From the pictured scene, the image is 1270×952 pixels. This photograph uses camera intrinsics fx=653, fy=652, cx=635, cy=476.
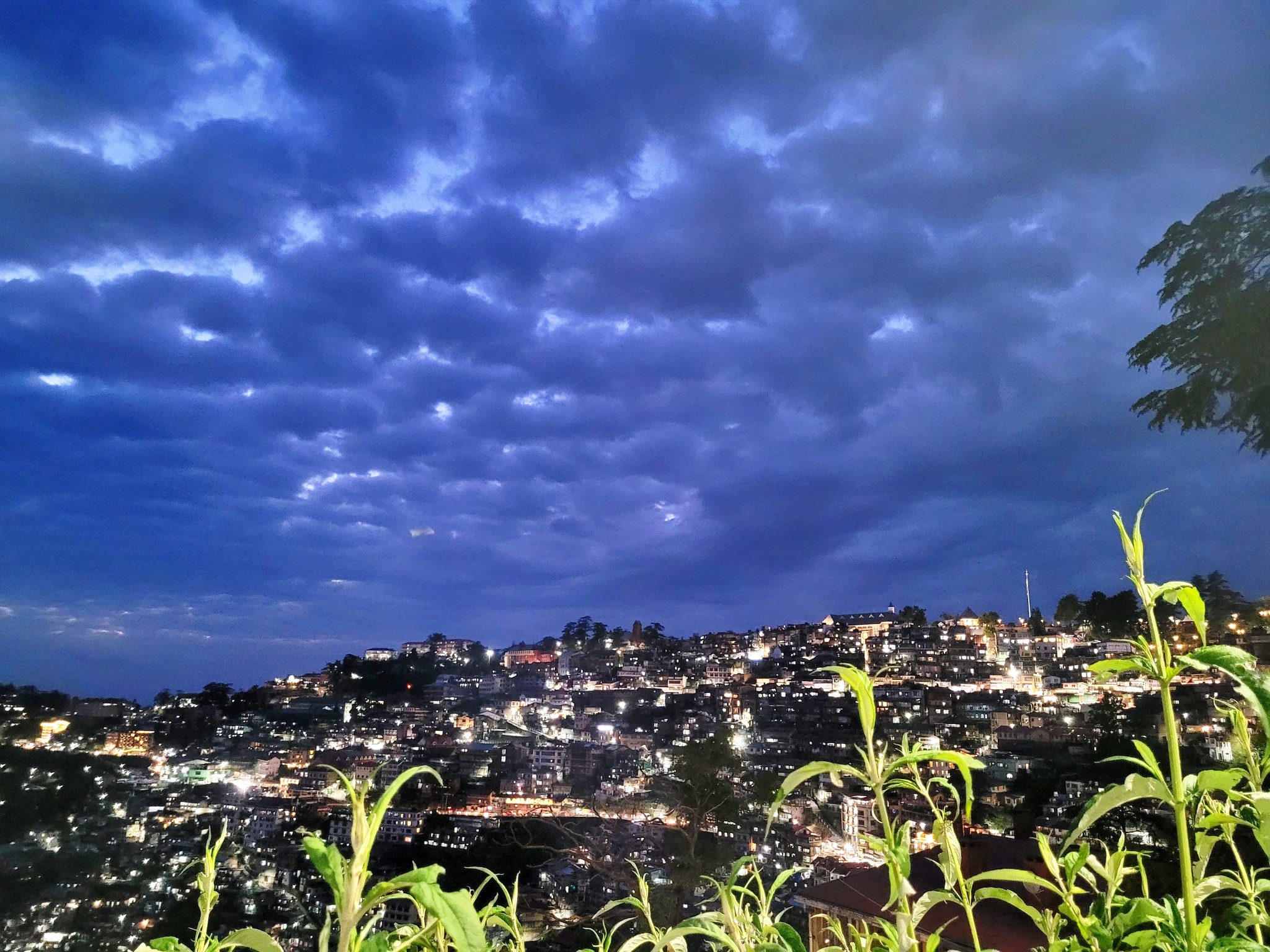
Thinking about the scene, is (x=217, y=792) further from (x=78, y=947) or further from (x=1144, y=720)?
(x=1144, y=720)

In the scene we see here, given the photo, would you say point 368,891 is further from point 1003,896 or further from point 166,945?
point 1003,896

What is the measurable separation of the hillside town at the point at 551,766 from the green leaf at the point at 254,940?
0.20ft

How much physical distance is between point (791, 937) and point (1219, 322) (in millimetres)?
7965

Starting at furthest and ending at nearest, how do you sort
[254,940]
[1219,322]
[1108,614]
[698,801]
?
[1108,614] < [698,801] < [1219,322] < [254,940]

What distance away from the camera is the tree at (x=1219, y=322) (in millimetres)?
5918

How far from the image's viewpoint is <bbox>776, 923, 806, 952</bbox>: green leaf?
0.54 meters

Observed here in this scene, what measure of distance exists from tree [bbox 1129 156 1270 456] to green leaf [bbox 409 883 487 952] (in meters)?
7.85

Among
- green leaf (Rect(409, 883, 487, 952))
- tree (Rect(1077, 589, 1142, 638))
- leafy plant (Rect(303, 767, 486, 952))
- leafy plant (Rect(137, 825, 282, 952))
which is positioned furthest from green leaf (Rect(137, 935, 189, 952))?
tree (Rect(1077, 589, 1142, 638))

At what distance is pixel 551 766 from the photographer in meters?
21.6

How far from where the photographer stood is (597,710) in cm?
2745

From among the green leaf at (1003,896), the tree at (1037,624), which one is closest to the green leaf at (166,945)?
the green leaf at (1003,896)

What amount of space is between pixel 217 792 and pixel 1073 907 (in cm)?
2047

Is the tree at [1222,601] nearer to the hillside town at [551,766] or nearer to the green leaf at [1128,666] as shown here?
the hillside town at [551,766]

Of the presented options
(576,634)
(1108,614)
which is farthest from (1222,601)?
(576,634)
